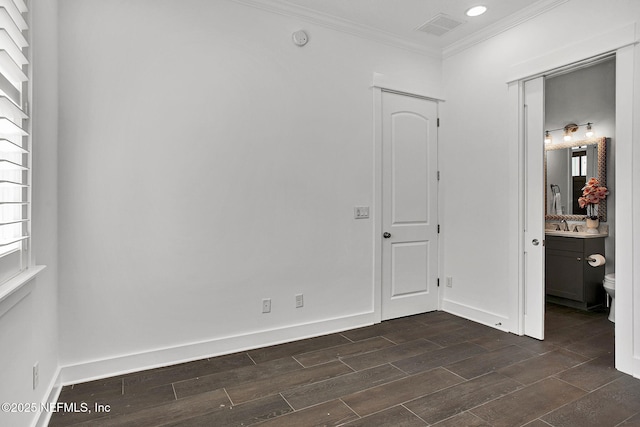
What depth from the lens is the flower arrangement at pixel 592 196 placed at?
4367mm

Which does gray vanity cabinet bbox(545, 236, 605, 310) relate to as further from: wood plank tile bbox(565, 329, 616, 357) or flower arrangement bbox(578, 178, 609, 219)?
wood plank tile bbox(565, 329, 616, 357)

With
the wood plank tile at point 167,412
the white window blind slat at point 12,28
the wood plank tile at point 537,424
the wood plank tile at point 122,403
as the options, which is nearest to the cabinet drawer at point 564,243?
the wood plank tile at point 537,424

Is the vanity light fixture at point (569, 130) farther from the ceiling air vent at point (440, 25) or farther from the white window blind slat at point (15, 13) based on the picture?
the white window blind slat at point (15, 13)

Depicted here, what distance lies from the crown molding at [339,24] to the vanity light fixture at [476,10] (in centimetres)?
67

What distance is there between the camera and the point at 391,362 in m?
2.83

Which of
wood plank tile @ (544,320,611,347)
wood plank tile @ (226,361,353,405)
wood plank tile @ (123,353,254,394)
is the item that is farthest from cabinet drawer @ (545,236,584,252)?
wood plank tile @ (123,353,254,394)

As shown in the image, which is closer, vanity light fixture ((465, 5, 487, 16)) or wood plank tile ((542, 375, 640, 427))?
wood plank tile ((542, 375, 640, 427))

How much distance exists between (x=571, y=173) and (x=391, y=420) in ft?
13.8

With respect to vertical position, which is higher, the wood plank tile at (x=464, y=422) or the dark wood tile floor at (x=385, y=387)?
the dark wood tile floor at (x=385, y=387)

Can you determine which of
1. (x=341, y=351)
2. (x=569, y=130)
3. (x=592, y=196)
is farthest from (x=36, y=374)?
(x=569, y=130)

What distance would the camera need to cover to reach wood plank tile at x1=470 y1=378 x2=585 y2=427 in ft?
6.87

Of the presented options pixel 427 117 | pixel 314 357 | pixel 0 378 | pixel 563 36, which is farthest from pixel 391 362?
pixel 563 36

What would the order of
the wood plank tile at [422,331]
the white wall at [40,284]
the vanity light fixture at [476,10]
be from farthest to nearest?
1. the wood plank tile at [422,331]
2. the vanity light fixture at [476,10]
3. the white wall at [40,284]

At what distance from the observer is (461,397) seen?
2318mm
